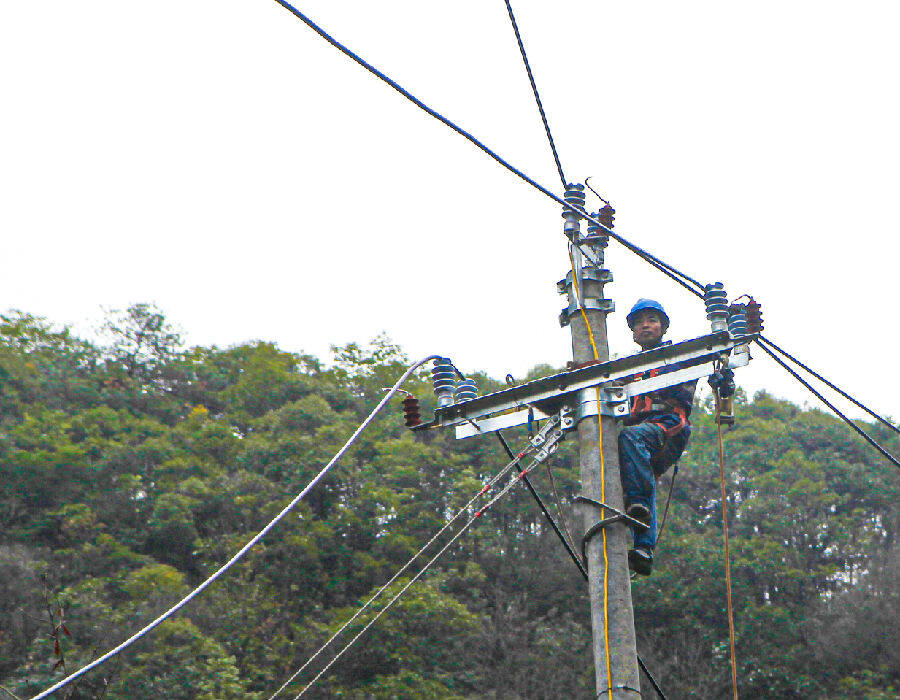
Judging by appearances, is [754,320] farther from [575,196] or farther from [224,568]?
[224,568]

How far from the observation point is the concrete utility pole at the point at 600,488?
557cm

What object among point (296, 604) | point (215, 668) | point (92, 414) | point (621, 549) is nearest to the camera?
point (621, 549)

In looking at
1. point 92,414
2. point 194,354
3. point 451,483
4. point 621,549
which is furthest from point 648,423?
point 194,354

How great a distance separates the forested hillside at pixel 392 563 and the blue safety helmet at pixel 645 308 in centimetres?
1399

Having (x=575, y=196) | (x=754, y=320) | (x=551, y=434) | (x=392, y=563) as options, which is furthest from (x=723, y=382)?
(x=392, y=563)

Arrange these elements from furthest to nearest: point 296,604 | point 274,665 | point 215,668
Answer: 1. point 296,604
2. point 274,665
3. point 215,668

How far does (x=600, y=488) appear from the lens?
5957 millimetres

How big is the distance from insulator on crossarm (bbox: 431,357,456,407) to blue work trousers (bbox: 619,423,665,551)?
3.48ft

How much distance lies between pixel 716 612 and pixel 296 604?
372 inches

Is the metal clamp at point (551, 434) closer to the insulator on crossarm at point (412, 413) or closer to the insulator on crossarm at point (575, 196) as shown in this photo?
the insulator on crossarm at point (412, 413)

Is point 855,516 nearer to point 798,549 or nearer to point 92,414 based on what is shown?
point 798,549

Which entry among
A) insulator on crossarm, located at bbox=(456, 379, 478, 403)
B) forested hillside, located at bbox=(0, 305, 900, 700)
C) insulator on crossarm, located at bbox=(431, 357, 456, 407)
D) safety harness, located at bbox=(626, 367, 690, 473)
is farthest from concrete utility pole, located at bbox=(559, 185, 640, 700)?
forested hillside, located at bbox=(0, 305, 900, 700)

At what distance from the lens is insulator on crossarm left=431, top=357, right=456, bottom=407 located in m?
6.85

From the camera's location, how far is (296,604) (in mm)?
25016
